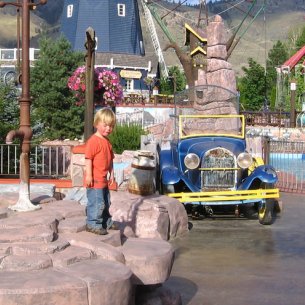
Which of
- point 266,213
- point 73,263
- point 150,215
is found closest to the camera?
point 73,263

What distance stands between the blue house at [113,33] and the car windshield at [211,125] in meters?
37.1

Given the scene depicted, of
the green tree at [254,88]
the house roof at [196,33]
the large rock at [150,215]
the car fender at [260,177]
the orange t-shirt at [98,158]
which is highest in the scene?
the house roof at [196,33]

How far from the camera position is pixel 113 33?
167 ft

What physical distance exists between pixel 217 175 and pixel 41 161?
13.7 feet

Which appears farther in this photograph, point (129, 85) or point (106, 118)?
point (129, 85)

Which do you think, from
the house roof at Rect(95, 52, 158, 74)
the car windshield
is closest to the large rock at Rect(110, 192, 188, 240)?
the car windshield

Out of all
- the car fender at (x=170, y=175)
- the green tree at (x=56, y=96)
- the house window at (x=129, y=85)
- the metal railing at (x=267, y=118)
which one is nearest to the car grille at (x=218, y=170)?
the car fender at (x=170, y=175)

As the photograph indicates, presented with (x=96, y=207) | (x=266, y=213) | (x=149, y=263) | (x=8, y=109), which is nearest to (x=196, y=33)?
(x=8, y=109)

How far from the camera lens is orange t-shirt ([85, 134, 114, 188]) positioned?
576 cm

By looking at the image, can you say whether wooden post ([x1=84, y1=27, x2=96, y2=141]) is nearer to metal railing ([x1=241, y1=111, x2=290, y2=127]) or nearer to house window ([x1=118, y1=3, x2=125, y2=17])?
metal railing ([x1=241, y1=111, x2=290, y2=127])

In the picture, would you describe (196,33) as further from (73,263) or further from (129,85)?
(73,263)

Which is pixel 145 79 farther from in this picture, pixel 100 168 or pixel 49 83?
pixel 100 168

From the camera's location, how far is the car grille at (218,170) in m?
10.6

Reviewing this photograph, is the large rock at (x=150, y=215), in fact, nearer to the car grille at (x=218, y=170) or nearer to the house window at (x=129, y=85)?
the car grille at (x=218, y=170)
